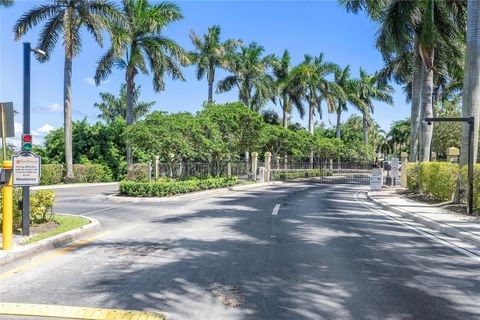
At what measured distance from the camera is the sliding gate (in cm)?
4094

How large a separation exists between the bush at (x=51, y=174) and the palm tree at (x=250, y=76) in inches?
820

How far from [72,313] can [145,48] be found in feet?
97.8

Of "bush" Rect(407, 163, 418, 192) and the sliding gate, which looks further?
the sliding gate

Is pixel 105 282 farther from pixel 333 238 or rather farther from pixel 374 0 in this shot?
pixel 374 0

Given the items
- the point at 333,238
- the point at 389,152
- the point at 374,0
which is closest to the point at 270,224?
the point at 333,238

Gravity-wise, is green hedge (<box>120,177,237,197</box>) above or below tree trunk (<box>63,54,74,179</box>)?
below

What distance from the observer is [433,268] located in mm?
6676

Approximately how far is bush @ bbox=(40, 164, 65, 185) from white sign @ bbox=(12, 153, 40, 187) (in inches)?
880

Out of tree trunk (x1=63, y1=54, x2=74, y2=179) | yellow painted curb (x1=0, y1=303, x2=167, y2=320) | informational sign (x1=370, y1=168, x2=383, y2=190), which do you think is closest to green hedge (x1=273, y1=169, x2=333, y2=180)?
informational sign (x1=370, y1=168, x2=383, y2=190)

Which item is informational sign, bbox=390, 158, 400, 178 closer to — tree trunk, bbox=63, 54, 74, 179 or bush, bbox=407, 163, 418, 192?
bush, bbox=407, 163, 418, 192

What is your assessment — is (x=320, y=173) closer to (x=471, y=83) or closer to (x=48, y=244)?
(x=471, y=83)

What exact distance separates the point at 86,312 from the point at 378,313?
3215 millimetres

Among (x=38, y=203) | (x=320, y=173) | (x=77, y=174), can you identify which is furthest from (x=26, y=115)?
(x=320, y=173)

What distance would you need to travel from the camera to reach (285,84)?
4566 centimetres
